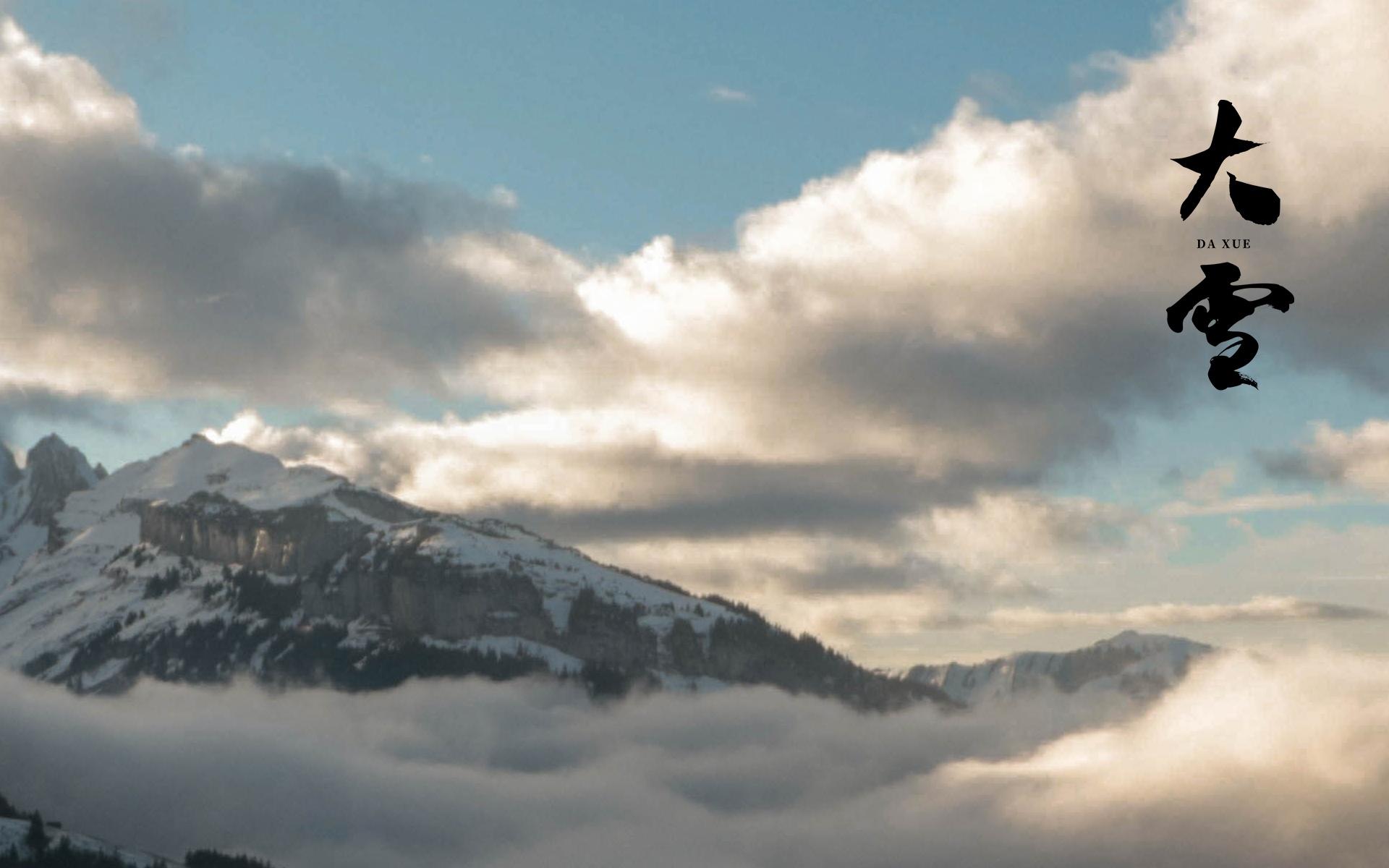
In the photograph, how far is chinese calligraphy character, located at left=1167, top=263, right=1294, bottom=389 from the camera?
64125mm

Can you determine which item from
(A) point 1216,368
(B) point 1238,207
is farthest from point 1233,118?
(A) point 1216,368

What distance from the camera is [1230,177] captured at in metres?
63.4

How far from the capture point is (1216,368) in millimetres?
63344

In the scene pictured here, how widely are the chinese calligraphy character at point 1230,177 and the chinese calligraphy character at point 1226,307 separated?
2.59m

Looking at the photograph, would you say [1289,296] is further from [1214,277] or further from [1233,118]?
[1233,118]

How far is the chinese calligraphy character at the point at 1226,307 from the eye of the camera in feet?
210

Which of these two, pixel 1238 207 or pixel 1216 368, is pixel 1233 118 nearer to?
pixel 1238 207

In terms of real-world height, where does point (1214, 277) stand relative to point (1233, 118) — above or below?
below

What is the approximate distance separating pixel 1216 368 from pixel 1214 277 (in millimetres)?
3619

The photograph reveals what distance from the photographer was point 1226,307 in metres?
64.6

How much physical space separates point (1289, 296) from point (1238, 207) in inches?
169

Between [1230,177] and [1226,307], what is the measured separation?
15.4 feet

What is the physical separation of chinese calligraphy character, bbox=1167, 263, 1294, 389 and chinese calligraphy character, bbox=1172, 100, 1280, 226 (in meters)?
2.59

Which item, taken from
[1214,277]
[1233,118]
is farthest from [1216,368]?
[1233,118]
